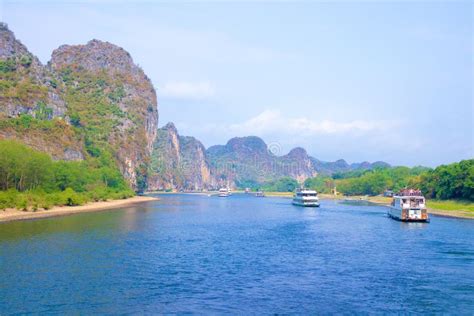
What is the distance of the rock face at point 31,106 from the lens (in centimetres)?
12281

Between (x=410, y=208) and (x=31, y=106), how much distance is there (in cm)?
11295

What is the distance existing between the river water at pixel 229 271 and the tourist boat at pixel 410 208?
1603 centimetres

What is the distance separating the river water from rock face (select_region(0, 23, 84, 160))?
65404mm

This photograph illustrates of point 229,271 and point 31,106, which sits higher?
point 31,106

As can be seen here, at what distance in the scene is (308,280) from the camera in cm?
3491

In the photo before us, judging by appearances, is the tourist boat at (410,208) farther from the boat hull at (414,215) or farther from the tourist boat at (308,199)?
the tourist boat at (308,199)

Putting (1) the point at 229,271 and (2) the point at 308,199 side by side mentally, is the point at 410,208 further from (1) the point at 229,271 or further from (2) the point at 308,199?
(1) the point at 229,271

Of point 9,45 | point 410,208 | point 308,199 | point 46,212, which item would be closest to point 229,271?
point 410,208

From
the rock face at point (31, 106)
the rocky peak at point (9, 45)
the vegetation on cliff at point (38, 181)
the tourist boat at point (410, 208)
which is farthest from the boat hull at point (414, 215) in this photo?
the rocky peak at point (9, 45)

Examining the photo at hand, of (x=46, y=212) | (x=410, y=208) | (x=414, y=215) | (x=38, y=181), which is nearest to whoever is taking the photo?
(x=414, y=215)

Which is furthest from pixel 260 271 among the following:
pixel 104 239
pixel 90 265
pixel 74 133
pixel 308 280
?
pixel 74 133

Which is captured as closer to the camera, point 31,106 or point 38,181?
point 38,181

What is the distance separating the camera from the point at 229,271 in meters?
37.8

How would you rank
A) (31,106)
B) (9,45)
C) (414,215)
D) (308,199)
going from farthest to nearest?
(9,45), (31,106), (308,199), (414,215)
